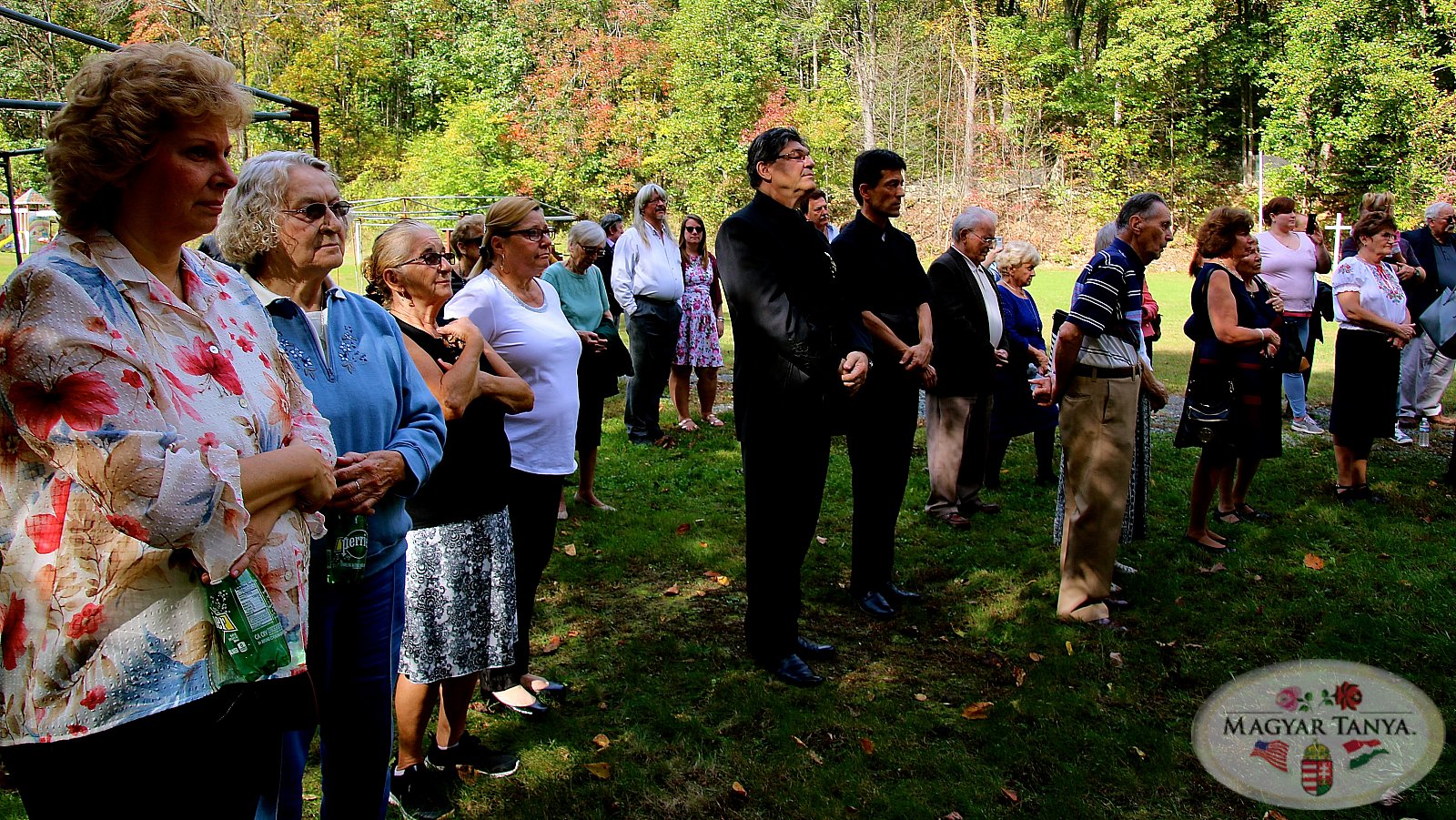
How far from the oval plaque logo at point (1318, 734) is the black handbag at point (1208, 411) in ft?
5.74

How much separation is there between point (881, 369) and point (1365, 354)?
175 inches

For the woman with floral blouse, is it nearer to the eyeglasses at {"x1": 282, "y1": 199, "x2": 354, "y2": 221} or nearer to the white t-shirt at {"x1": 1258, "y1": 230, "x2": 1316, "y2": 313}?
the eyeglasses at {"x1": 282, "y1": 199, "x2": 354, "y2": 221}

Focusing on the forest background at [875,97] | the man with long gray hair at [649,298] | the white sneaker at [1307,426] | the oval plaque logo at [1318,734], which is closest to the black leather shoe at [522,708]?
the oval plaque logo at [1318,734]

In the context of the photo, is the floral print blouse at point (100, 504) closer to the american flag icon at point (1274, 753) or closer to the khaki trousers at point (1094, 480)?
the american flag icon at point (1274, 753)

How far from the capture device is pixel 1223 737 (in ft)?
12.4

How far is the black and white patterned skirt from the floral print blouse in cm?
145

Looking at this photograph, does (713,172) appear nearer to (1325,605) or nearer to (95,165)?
(1325,605)

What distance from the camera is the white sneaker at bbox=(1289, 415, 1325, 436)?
903 cm

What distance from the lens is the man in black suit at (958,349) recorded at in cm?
630

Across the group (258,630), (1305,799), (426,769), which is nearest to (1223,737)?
(1305,799)

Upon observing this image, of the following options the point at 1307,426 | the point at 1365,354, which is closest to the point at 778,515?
the point at 1365,354

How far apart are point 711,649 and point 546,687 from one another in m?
0.83

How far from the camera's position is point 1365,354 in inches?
283

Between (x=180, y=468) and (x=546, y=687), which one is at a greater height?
(x=180, y=468)
